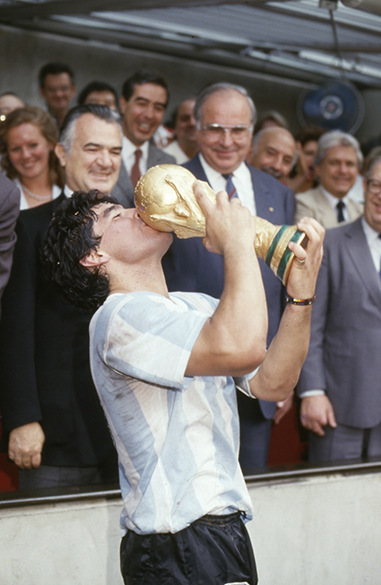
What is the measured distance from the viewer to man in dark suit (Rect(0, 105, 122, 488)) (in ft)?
7.81

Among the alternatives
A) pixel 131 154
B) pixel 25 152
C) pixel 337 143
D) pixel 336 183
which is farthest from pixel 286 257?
pixel 337 143

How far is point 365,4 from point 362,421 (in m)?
2.21

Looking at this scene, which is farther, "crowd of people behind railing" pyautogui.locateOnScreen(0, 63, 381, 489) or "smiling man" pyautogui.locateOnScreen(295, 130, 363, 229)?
"smiling man" pyautogui.locateOnScreen(295, 130, 363, 229)

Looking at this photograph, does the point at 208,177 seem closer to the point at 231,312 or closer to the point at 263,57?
the point at 231,312

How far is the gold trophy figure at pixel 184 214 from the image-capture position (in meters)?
1.50

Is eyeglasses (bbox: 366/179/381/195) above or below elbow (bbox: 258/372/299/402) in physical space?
above

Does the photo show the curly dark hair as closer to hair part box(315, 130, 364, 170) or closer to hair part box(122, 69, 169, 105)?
hair part box(122, 69, 169, 105)

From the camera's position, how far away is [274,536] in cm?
250

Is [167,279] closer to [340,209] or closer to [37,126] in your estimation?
[37,126]

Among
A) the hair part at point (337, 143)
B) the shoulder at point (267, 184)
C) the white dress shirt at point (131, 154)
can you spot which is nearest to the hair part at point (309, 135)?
the hair part at point (337, 143)

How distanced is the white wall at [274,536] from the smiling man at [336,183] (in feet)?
6.73

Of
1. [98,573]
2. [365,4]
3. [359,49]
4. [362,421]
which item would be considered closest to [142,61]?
[359,49]

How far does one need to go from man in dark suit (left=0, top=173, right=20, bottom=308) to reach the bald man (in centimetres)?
222

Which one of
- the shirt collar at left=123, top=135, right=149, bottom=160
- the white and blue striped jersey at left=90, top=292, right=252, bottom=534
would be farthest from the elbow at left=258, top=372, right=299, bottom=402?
the shirt collar at left=123, top=135, right=149, bottom=160
